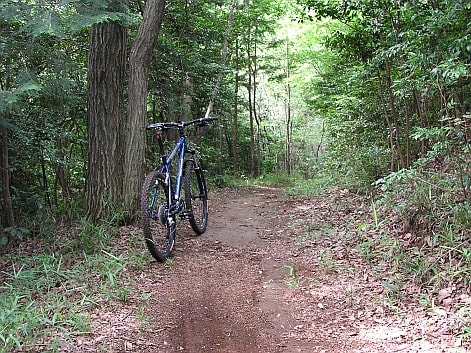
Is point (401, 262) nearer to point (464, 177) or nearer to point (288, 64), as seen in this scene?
point (464, 177)

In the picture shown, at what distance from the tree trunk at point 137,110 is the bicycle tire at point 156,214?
2.76ft

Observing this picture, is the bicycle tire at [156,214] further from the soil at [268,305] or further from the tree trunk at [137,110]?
the tree trunk at [137,110]

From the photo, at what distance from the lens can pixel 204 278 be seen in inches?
180

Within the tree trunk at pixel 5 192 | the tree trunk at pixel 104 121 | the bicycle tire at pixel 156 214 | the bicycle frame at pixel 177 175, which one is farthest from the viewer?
the tree trunk at pixel 5 192

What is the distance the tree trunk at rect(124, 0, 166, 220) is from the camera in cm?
593

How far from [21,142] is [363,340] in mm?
5943

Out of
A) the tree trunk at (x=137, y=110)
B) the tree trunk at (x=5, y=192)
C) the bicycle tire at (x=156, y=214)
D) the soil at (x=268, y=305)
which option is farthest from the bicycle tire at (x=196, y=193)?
the tree trunk at (x=5, y=192)

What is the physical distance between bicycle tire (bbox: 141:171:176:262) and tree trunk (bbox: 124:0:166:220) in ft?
2.76

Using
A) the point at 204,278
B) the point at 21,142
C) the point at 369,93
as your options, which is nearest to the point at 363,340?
the point at 204,278

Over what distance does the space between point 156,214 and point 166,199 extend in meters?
0.30

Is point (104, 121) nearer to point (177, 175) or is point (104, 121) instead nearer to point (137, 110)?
point (137, 110)

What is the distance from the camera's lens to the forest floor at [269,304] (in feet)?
10.5

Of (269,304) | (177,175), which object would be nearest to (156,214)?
(177,175)

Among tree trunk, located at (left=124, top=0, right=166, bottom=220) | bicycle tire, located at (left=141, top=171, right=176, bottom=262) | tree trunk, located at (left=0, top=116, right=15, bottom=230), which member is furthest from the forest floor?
tree trunk, located at (left=0, top=116, right=15, bottom=230)
